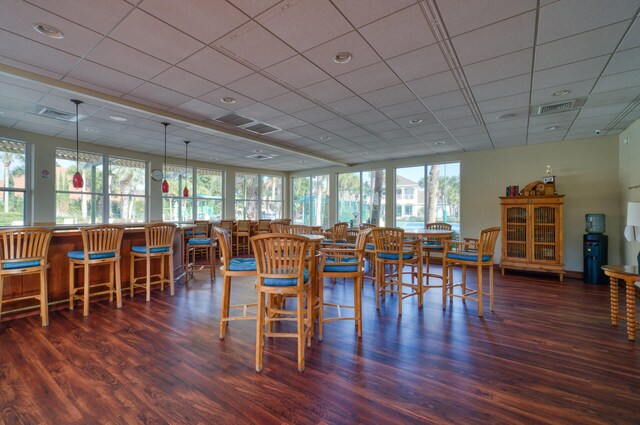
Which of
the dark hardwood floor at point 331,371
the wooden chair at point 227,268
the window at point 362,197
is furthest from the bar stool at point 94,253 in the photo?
the window at point 362,197

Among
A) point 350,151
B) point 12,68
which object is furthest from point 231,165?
point 12,68

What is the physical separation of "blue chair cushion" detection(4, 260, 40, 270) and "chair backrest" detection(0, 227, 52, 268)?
0.04m

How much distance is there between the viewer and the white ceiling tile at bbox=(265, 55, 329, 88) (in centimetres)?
308

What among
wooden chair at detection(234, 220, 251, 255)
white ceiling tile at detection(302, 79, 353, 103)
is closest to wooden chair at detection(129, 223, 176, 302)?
white ceiling tile at detection(302, 79, 353, 103)

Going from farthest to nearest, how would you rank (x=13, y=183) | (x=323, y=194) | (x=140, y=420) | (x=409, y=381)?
(x=323, y=194) < (x=13, y=183) < (x=409, y=381) < (x=140, y=420)

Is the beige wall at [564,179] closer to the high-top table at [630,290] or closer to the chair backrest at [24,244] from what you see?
the high-top table at [630,290]

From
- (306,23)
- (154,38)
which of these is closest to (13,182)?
(154,38)

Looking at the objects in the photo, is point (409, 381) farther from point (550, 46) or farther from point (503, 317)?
point (550, 46)

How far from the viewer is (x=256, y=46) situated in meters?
2.78

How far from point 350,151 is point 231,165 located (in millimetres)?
4270

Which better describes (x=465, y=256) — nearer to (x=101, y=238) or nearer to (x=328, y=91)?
(x=328, y=91)

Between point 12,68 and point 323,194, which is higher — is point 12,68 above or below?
above

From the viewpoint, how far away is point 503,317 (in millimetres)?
3545

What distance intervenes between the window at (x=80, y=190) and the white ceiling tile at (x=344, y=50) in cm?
611
